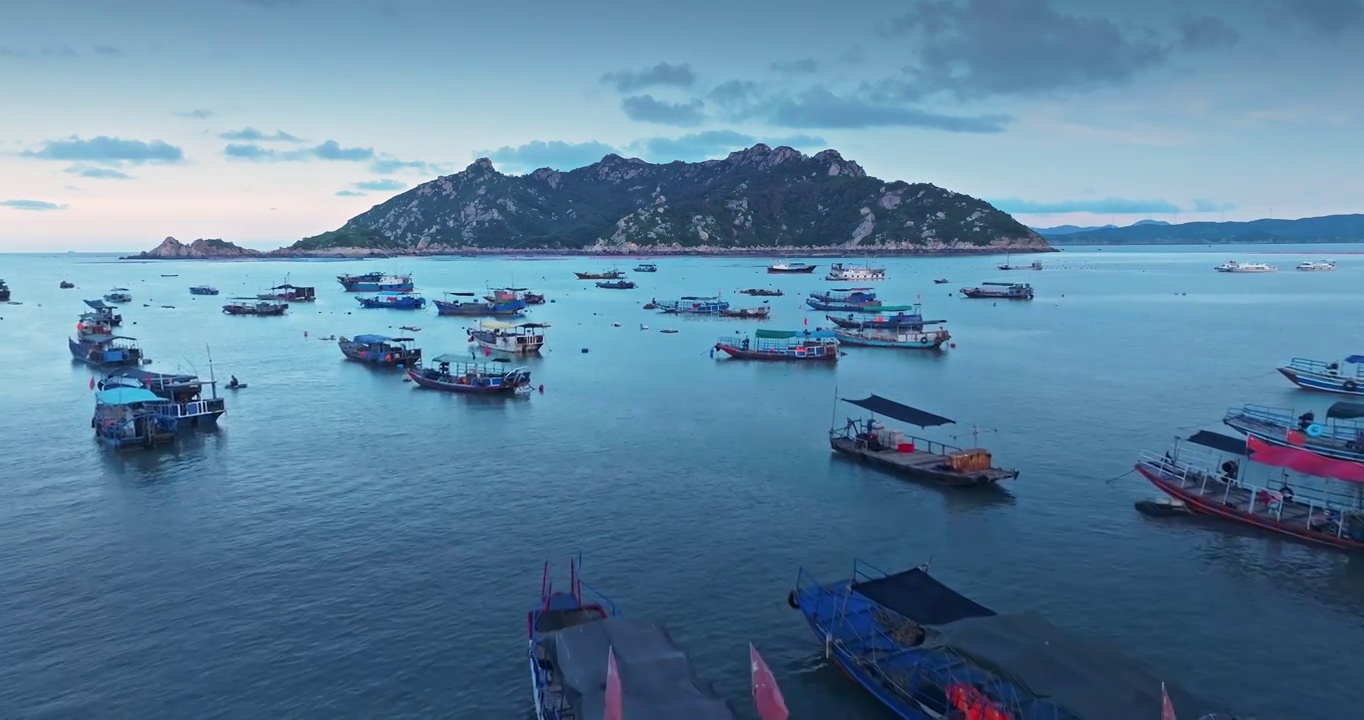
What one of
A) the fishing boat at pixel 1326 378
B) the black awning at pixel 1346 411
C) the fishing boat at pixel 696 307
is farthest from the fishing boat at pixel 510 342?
the fishing boat at pixel 1326 378

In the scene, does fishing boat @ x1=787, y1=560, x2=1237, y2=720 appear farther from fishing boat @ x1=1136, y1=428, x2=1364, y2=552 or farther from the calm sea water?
fishing boat @ x1=1136, y1=428, x2=1364, y2=552

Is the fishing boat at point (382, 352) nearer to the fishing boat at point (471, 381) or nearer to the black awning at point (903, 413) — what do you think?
the fishing boat at point (471, 381)

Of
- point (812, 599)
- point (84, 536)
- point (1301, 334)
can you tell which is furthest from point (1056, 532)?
point (1301, 334)

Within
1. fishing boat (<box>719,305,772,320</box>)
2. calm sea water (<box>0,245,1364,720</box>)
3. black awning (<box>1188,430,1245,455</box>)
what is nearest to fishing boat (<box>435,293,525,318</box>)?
fishing boat (<box>719,305,772,320</box>)

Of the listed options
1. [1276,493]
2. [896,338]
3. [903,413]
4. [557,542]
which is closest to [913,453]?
[903,413]

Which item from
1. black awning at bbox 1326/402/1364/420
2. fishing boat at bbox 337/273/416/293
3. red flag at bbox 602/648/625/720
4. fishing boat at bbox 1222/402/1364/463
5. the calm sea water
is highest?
fishing boat at bbox 337/273/416/293

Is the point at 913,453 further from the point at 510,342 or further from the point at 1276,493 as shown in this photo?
the point at 510,342
